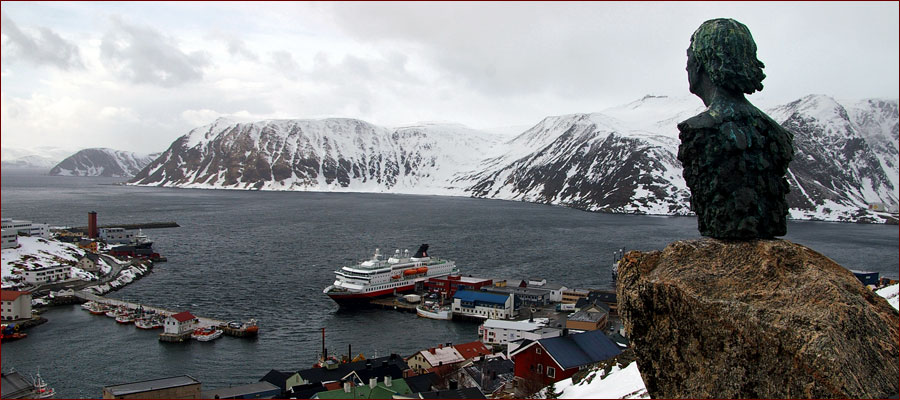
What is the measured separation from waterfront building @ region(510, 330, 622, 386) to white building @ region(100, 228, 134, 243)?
62.9 metres

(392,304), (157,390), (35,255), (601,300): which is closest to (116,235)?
(35,255)

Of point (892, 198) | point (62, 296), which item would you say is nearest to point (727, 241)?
point (62, 296)

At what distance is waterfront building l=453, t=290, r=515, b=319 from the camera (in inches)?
1647

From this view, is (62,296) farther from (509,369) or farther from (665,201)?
(665,201)

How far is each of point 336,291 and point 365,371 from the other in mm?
22184

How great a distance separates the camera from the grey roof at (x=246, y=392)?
22094 mm

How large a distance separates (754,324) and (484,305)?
1405 inches

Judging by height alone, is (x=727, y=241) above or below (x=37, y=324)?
above

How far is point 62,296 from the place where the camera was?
4369 centimetres

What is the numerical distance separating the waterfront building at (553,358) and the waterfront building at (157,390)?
11.8 meters

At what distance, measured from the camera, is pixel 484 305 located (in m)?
42.3

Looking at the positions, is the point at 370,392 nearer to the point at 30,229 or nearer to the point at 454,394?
the point at 454,394

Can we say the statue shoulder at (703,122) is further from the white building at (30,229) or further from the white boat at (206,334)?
the white building at (30,229)

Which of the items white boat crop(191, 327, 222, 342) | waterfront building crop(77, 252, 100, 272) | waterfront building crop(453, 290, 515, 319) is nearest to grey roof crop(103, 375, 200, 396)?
white boat crop(191, 327, 222, 342)
